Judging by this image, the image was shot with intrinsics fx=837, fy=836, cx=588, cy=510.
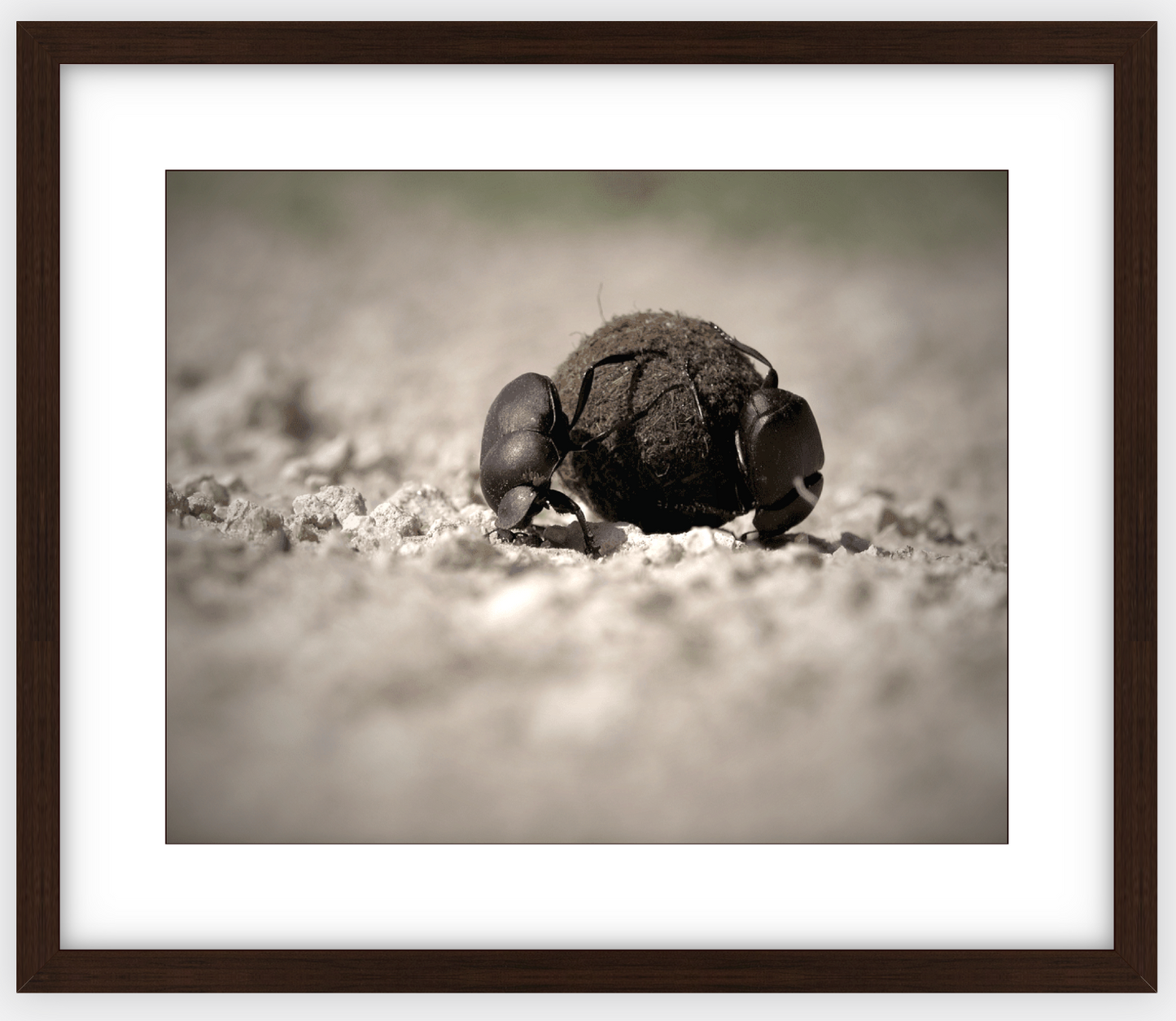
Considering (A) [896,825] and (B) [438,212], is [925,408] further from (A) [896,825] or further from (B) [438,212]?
(A) [896,825]

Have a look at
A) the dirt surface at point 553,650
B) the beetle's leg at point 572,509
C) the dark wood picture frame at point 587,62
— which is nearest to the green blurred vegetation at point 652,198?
the dirt surface at point 553,650

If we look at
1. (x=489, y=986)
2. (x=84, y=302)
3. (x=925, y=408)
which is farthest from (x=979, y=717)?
(x=925, y=408)

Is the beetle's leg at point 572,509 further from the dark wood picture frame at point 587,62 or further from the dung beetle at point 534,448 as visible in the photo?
the dark wood picture frame at point 587,62

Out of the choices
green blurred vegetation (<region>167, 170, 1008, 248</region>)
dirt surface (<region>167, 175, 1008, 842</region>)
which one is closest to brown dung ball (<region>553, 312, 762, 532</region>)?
dirt surface (<region>167, 175, 1008, 842</region>)

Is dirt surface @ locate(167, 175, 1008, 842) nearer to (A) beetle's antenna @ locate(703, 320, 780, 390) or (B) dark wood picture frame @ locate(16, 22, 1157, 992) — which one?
(B) dark wood picture frame @ locate(16, 22, 1157, 992)

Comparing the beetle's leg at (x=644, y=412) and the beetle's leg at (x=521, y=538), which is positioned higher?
the beetle's leg at (x=644, y=412)

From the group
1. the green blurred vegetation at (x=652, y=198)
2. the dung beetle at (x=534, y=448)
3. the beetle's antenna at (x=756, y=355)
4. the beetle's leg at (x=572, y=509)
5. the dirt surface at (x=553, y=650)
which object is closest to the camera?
the dirt surface at (x=553, y=650)
